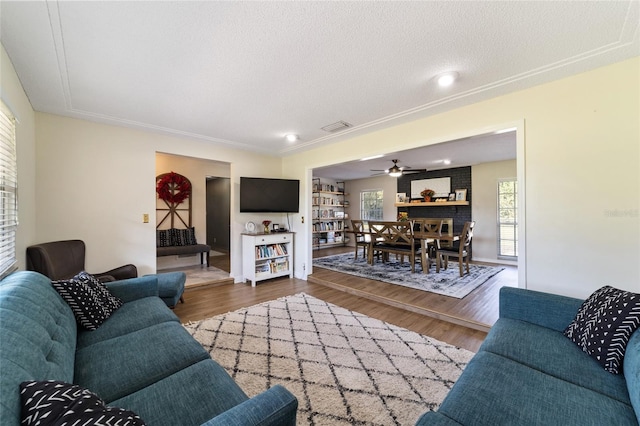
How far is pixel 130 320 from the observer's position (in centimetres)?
185

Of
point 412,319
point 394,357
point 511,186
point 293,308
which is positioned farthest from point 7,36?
point 511,186

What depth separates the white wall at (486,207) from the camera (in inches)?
239

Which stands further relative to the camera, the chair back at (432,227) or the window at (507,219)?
the window at (507,219)

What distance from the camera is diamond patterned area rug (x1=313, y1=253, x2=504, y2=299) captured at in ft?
12.8

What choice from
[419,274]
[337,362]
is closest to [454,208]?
[419,274]

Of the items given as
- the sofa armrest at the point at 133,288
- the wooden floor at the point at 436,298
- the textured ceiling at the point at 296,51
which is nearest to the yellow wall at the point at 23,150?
the textured ceiling at the point at 296,51

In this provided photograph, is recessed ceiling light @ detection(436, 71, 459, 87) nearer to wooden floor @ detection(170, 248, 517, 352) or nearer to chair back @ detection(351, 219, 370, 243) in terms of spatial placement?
wooden floor @ detection(170, 248, 517, 352)

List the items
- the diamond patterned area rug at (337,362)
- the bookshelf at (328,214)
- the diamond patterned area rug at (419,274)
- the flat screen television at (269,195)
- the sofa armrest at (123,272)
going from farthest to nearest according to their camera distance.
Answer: the bookshelf at (328,214)
the flat screen television at (269,195)
the diamond patterned area rug at (419,274)
the sofa armrest at (123,272)
the diamond patterned area rug at (337,362)

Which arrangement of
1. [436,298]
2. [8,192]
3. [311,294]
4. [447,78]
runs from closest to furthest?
[8,192]
[447,78]
[436,298]
[311,294]

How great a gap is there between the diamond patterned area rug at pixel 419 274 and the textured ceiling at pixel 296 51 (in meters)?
2.57

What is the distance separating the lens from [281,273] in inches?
184

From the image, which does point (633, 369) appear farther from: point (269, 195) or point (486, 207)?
point (486, 207)

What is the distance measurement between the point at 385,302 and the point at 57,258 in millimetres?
3750

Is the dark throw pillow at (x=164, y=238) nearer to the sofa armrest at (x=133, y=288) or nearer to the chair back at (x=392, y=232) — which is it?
the sofa armrest at (x=133, y=288)
